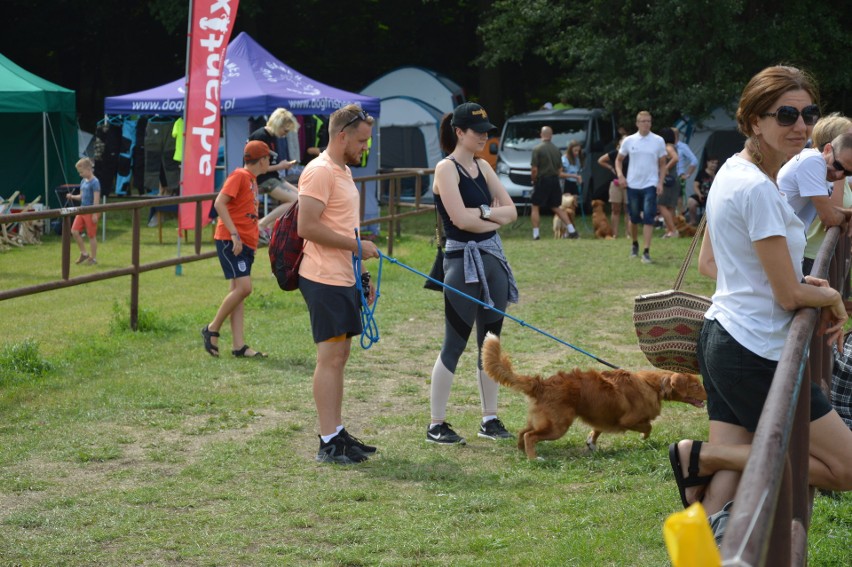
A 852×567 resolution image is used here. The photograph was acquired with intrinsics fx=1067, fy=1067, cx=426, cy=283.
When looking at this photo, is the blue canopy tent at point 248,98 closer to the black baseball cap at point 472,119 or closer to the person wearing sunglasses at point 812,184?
the black baseball cap at point 472,119

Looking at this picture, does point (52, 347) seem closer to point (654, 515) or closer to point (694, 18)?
point (654, 515)

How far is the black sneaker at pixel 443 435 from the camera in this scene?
614cm

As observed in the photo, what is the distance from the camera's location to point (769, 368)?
3.17 metres

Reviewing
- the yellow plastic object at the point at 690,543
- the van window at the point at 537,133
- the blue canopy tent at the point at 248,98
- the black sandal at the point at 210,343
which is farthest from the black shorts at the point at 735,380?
the van window at the point at 537,133

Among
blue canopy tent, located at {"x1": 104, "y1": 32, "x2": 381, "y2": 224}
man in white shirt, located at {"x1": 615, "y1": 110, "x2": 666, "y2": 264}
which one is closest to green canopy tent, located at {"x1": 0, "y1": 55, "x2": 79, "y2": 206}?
blue canopy tent, located at {"x1": 104, "y1": 32, "x2": 381, "y2": 224}

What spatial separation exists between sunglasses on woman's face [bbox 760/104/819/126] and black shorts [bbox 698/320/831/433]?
2.12 feet

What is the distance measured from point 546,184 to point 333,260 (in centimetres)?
1246

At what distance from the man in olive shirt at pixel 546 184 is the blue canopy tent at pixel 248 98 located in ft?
9.28

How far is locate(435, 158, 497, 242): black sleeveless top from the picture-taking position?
5957mm

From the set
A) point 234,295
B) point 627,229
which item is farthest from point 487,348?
point 627,229

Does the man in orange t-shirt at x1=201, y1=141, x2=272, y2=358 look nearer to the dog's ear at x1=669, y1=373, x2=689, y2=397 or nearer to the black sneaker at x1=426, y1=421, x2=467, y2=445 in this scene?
the black sneaker at x1=426, y1=421, x2=467, y2=445

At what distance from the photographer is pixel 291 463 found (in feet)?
18.9

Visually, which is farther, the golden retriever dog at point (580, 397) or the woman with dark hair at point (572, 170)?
the woman with dark hair at point (572, 170)

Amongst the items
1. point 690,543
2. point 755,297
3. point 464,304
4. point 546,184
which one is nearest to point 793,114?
point 755,297
